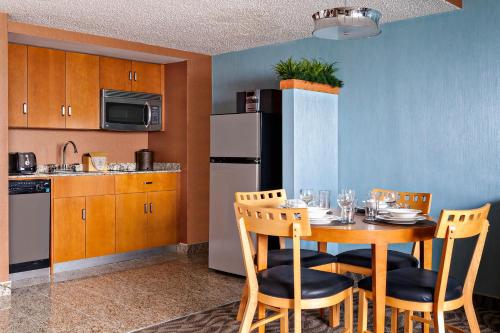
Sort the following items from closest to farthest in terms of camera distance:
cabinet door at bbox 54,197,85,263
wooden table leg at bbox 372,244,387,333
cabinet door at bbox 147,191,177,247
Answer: wooden table leg at bbox 372,244,387,333, cabinet door at bbox 54,197,85,263, cabinet door at bbox 147,191,177,247

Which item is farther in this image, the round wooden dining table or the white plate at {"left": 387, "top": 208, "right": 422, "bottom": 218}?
the white plate at {"left": 387, "top": 208, "right": 422, "bottom": 218}

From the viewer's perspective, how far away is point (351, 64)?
4891 millimetres

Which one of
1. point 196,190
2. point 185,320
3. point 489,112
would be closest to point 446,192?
point 489,112

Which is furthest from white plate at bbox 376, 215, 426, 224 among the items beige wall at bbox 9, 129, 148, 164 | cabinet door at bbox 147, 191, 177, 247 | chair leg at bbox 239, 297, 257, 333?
beige wall at bbox 9, 129, 148, 164

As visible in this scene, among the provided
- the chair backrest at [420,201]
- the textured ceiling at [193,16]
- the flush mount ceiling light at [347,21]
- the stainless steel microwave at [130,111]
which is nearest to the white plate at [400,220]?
the chair backrest at [420,201]

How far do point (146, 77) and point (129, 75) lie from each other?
234 mm

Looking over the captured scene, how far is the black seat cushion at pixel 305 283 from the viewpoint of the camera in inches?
105

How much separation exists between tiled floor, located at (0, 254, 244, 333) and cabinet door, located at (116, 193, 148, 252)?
0.84 ft

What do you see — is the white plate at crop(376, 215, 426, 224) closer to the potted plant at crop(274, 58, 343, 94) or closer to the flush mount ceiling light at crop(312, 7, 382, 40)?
the flush mount ceiling light at crop(312, 7, 382, 40)

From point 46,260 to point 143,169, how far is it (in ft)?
5.36

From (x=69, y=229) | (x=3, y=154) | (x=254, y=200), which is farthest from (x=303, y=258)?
(x=69, y=229)

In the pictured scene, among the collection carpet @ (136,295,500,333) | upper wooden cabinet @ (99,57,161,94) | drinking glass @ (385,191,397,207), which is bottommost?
carpet @ (136,295,500,333)

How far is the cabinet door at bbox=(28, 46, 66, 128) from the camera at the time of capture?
203 inches

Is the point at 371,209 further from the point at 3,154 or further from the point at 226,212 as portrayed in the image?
the point at 3,154
